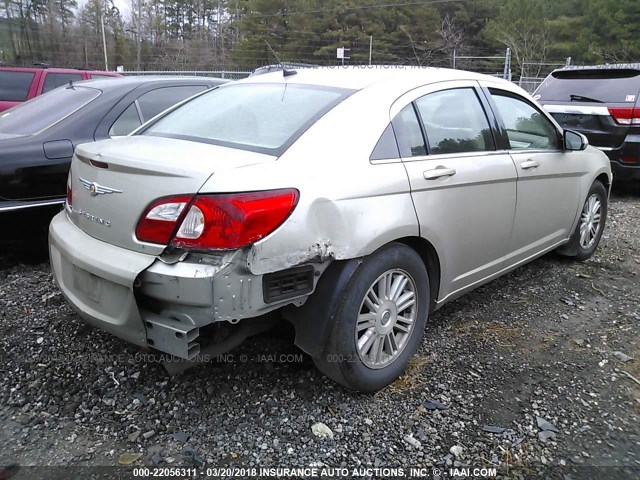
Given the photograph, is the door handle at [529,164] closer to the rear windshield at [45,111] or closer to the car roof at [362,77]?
the car roof at [362,77]

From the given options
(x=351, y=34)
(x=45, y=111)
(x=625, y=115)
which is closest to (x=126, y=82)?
(x=45, y=111)

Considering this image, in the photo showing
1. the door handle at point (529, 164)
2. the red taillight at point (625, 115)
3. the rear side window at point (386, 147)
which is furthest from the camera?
the red taillight at point (625, 115)

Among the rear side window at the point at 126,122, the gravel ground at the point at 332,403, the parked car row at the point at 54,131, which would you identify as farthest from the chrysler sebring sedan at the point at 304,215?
the rear side window at the point at 126,122

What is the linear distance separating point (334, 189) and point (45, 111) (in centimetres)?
311

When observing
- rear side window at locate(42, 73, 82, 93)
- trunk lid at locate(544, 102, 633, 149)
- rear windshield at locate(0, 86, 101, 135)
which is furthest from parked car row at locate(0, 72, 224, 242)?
trunk lid at locate(544, 102, 633, 149)

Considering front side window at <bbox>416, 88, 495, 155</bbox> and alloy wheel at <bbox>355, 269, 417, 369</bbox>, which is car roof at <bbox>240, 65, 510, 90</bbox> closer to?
front side window at <bbox>416, 88, 495, 155</bbox>

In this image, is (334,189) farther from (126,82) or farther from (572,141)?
(126,82)

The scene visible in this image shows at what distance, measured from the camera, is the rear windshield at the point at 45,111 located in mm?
4059

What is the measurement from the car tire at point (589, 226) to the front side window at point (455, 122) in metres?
1.63

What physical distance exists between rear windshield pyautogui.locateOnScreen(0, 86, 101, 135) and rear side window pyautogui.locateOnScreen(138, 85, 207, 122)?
1.21 feet

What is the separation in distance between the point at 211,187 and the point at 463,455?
1544 mm

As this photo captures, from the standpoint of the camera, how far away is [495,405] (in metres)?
2.62

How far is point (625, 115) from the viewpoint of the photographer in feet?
21.7

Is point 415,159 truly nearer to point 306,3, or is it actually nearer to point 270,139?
point 270,139
